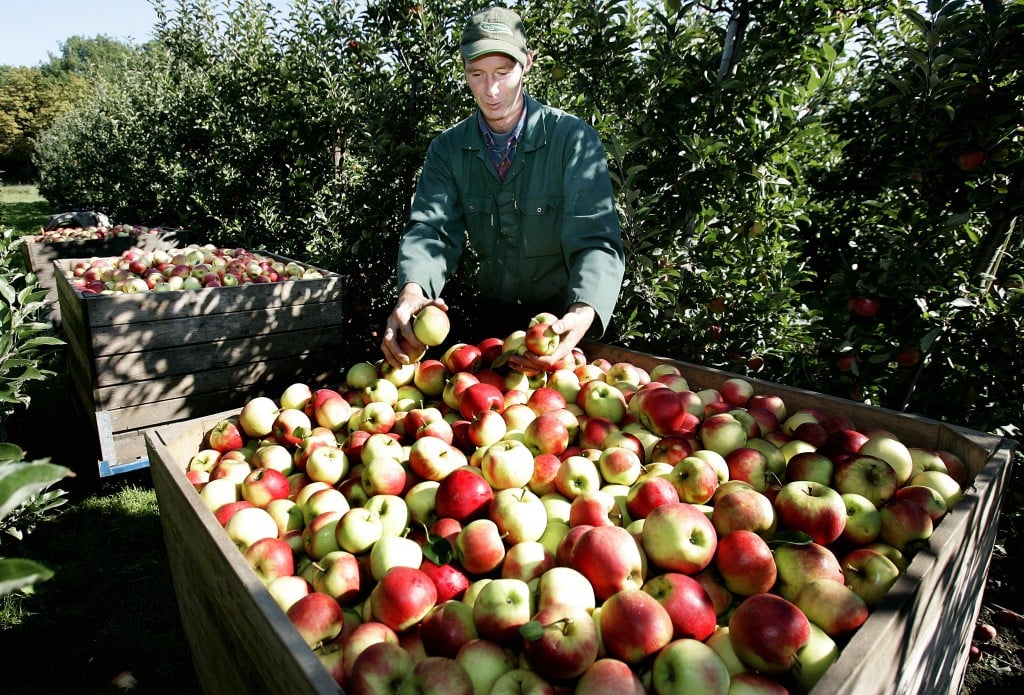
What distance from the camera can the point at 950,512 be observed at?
161cm

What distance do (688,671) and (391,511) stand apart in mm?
956

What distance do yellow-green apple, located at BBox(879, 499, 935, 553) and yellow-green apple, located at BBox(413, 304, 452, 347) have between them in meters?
1.61

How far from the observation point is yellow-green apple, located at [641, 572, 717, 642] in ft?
4.46

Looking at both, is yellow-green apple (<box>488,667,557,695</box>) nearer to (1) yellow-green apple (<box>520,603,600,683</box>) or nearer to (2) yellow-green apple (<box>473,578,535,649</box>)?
(1) yellow-green apple (<box>520,603,600,683</box>)

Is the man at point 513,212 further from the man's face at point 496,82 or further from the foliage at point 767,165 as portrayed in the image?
the foliage at point 767,165

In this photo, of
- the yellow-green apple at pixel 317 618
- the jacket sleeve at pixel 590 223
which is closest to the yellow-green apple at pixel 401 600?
the yellow-green apple at pixel 317 618

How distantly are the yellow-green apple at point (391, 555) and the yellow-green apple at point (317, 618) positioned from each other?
16 centimetres

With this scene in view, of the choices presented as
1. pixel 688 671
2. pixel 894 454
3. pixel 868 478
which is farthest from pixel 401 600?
pixel 894 454

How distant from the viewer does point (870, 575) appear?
1.47m

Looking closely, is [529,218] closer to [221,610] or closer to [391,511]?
[391,511]

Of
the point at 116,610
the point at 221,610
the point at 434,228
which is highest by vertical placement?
the point at 434,228

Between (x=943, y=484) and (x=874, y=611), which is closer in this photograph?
(x=874, y=611)

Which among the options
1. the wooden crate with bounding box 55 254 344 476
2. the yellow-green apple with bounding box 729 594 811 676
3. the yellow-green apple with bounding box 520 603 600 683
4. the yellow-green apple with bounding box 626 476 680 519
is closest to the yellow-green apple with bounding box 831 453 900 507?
the yellow-green apple with bounding box 626 476 680 519

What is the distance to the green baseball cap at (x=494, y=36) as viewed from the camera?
2.50 m
